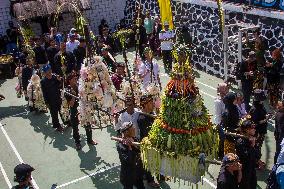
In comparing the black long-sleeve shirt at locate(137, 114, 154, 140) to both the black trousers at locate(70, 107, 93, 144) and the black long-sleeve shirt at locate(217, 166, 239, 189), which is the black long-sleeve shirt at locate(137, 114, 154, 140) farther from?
the black trousers at locate(70, 107, 93, 144)

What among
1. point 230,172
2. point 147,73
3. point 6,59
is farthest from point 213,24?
point 230,172

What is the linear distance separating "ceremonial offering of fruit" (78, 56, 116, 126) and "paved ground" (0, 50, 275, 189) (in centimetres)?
100

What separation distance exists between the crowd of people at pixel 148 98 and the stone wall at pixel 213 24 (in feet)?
1.55

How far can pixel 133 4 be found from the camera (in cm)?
2114

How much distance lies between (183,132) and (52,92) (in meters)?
6.16

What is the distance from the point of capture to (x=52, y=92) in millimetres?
11742

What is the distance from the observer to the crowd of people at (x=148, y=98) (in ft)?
23.1

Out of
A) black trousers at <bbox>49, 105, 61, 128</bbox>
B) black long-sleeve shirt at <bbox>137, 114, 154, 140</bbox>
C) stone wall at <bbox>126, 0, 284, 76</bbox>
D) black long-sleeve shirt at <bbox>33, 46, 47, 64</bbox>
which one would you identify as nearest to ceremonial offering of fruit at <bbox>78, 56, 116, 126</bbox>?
black long-sleeve shirt at <bbox>137, 114, 154, 140</bbox>

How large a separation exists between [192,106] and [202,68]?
1018 centimetres

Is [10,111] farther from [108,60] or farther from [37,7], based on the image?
[37,7]

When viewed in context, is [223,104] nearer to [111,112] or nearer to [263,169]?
[263,169]

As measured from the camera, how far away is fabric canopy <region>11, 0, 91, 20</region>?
19244 mm

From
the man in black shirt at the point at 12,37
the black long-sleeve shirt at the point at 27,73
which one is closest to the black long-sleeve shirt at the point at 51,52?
the black long-sleeve shirt at the point at 27,73

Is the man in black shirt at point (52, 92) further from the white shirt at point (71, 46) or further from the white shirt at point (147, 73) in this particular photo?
the white shirt at point (71, 46)
